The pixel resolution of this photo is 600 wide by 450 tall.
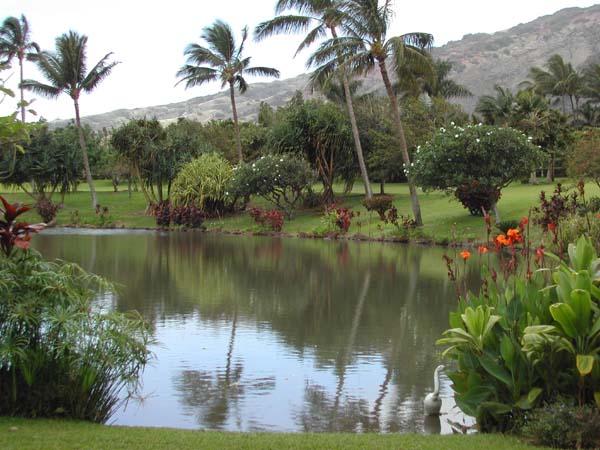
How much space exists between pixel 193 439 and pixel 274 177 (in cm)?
3317

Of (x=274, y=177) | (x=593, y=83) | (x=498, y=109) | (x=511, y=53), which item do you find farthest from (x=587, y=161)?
(x=511, y=53)

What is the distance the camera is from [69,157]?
1934 inches

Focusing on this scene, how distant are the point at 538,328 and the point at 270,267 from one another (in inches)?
643

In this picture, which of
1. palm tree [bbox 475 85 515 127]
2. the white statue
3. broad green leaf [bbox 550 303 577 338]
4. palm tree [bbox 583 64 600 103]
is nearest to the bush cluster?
palm tree [bbox 475 85 515 127]

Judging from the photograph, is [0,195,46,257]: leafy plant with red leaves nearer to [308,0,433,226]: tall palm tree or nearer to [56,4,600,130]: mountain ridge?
[308,0,433,226]: tall palm tree

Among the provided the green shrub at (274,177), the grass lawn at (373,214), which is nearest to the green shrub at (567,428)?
the grass lawn at (373,214)

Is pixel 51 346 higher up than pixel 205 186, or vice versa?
pixel 205 186

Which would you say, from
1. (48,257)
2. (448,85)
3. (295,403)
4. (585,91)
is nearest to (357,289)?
(295,403)

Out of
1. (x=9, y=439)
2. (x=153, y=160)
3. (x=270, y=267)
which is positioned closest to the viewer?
(x=9, y=439)

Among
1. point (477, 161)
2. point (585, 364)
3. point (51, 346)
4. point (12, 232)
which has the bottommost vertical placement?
point (585, 364)

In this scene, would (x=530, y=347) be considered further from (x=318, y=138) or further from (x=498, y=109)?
(x=498, y=109)

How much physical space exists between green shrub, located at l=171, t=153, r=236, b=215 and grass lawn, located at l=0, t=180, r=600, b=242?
1.11 meters

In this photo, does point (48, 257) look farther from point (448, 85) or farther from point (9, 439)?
point (448, 85)

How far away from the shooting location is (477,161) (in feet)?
103
